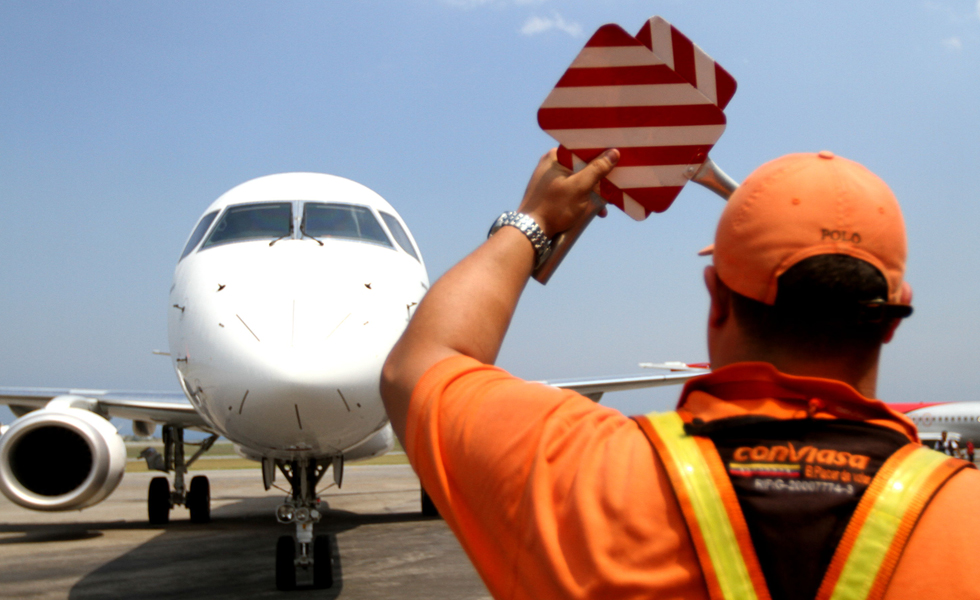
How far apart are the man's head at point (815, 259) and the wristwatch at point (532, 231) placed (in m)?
0.29

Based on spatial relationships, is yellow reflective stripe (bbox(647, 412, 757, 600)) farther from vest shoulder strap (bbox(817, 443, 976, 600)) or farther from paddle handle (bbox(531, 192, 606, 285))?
paddle handle (bbox(531, 192, 606, 285))

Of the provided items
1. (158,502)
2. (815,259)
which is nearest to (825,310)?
(815,259)

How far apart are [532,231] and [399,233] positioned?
5088 mm

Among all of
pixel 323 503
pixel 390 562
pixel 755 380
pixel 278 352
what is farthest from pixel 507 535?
pixel 323 503

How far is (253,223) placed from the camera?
18.1 feet

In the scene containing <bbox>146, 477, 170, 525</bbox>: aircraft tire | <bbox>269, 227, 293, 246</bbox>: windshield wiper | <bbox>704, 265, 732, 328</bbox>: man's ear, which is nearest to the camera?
<bbox>704, 265, 732, 328</bbox>: man's ear

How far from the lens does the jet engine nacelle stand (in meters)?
7.72

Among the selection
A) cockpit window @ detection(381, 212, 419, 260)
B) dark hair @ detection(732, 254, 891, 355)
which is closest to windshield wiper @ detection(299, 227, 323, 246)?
cockpit window @ detection(381, 212, 419, 260)

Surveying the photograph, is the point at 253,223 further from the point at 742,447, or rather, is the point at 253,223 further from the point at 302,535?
the point at 742,447

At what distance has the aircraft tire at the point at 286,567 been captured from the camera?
589 cm

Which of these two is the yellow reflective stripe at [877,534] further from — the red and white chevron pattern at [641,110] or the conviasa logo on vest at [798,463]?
the red and white chevron pattern at [641,110]

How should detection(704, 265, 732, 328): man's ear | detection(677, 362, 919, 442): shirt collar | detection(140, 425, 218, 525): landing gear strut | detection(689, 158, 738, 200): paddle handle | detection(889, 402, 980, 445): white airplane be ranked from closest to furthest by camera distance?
detection(677, 362, 919, 442): shirt collar
detection(704, 265, 732, 328): man's ear
detection(689, 158, 738, 200): paddle handle
detection(140, 425, 218, 525): landing gear strut
detection(889, 402, 980, 445): white airplane

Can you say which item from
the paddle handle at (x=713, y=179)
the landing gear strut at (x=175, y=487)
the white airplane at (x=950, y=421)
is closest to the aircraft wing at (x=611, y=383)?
the landing gear strut at (x=175, y=487)

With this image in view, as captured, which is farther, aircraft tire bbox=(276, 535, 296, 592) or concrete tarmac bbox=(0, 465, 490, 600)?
concrete tarmac bbox=(0, 465, 490, 600)
